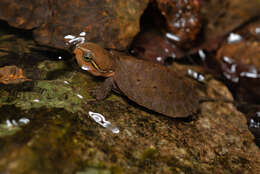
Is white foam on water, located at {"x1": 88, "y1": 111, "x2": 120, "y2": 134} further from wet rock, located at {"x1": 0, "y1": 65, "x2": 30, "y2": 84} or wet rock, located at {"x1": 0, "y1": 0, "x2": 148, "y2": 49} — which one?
wet rock, located at {"x1": 0, "y1": 0, "x2": 148, "y2": 49}

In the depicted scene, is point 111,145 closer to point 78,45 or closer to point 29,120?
point 29,120

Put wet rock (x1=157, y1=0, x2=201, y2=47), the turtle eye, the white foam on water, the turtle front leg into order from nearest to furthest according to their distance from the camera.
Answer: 1. the white foam on water
2. the turtle front leg
3. the turtle eye
4. wet rock (x1=157, y1=0, x2=201, y2=47)

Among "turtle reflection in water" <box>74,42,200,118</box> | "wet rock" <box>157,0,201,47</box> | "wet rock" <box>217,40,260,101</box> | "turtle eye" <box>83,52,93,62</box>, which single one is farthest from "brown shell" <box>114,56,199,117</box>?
"wet rock" <box>217,40,260,101</box>

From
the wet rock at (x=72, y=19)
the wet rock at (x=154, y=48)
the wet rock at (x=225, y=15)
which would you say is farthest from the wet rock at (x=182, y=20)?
the wet rock at (x=72, y=19)

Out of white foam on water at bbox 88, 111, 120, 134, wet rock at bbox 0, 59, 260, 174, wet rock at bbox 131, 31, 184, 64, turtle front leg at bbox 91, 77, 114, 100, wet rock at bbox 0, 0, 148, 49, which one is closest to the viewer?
wet rock at bbox 0, 59, 260, 174

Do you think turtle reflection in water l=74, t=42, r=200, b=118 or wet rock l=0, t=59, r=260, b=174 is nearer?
wet rock l=0, t=59, r=260, b=174

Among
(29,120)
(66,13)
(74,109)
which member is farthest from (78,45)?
(29,120)

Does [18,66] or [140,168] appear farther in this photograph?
[18,66]
